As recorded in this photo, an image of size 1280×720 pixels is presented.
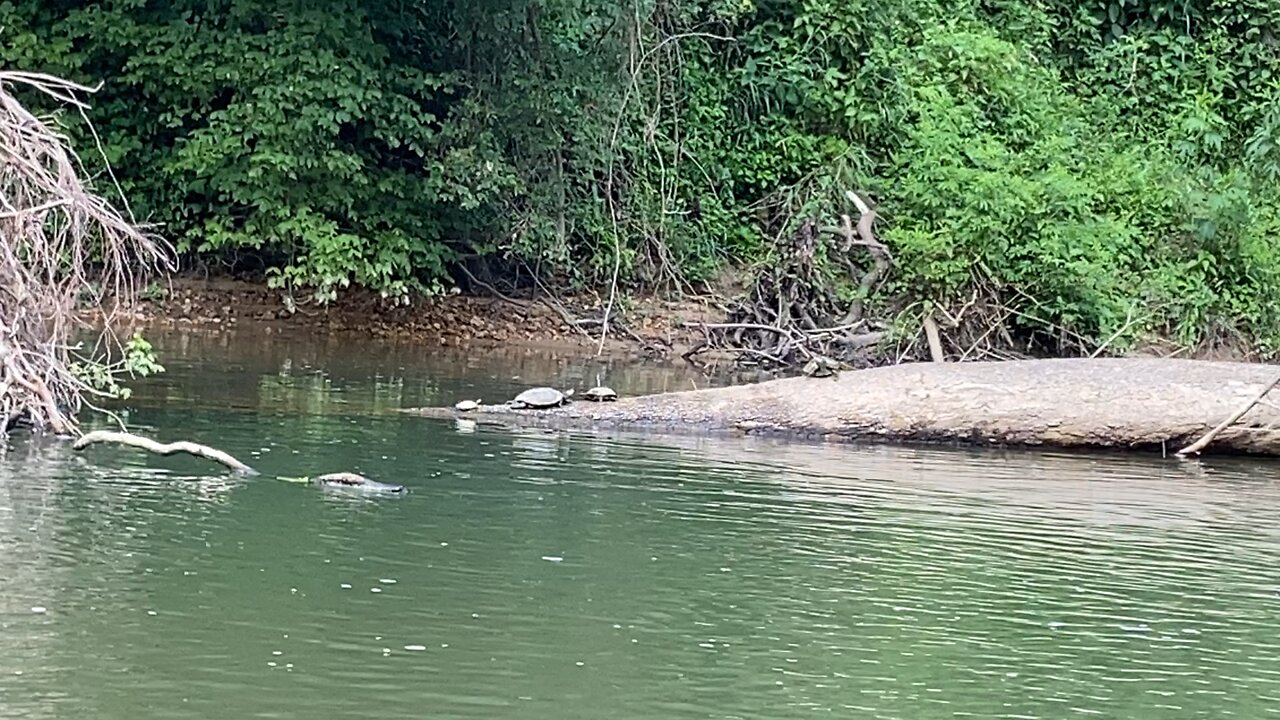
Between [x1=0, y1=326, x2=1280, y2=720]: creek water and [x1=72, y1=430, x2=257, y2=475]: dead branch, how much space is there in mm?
105

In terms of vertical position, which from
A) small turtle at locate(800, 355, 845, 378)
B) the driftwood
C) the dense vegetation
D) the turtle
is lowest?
the driftwood

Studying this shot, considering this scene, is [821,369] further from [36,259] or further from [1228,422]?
[36,259]

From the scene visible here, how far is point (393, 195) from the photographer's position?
21438mm

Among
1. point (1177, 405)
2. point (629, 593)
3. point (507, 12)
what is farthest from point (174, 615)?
point (507, 12)

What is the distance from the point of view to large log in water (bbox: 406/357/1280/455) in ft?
48.2

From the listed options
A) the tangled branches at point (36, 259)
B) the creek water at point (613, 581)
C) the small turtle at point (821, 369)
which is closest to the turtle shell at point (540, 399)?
the creek water at point (613, 581)

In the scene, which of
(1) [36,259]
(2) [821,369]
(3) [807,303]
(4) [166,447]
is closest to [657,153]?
(3) [807,303]

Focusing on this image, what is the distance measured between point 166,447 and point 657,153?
486 inches

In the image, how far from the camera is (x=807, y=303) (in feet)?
68.3

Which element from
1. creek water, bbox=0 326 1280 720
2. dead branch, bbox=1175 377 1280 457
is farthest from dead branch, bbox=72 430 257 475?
dead branch, bbox=1175 377 1280 457

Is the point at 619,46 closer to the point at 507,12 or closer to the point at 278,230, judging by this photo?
the point at 507,12

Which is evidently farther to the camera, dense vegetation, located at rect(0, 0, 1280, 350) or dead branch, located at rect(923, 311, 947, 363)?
dense vegetation, located at rect(0, 0, 1280, 350)

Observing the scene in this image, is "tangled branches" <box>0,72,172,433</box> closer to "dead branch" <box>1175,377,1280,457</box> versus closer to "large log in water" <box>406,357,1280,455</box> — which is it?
"large log in water" <box>406,357,1280,455</box>

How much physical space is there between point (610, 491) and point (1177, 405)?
17.7ft
